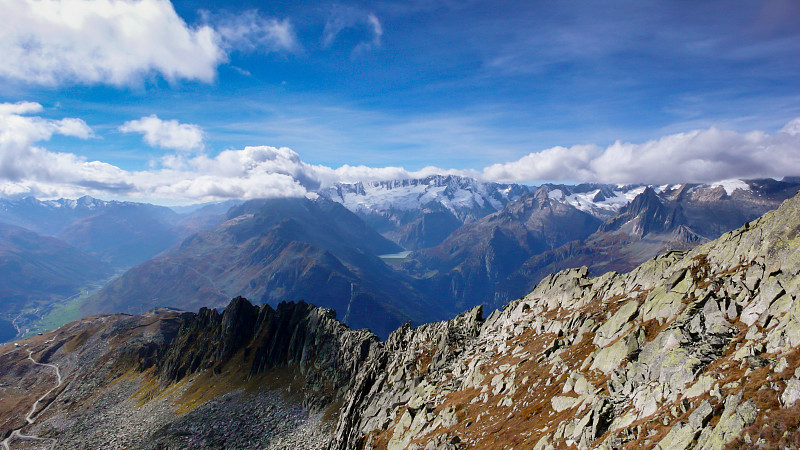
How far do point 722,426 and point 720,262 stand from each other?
2743cm

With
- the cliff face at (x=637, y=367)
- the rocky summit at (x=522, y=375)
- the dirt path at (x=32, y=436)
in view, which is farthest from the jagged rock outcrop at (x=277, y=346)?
the dirt path at (x=32, y=436)

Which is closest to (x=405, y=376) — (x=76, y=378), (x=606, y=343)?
(x=606, y=343)

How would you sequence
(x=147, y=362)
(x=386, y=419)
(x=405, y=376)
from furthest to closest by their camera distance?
(x=147, y=362) → (x=405, y=376) → (x=386, y=419)

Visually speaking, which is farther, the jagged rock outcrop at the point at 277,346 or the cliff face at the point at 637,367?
the jagged rock outcrop at the point at 277,346

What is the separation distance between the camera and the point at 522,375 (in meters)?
46.8

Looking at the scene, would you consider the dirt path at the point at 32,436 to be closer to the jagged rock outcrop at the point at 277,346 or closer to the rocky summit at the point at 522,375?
the rocky summit at the point at 522,375

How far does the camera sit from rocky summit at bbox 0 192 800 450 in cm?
2531

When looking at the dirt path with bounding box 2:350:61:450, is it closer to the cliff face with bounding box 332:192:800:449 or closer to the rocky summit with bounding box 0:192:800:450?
the rocky summit with bounding box 0:192:800:450

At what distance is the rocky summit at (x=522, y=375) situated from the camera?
25.3m

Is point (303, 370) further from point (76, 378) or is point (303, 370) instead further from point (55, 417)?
point (76, 378)

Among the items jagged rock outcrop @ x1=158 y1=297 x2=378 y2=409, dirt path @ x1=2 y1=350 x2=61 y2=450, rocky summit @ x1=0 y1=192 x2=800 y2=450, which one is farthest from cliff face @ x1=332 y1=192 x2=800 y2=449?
dirt path @ x1=2 y1=350 x2=61 y2=450

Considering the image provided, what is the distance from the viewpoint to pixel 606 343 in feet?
137

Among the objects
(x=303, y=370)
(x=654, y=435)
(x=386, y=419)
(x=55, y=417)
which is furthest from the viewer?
(x=55, y=417)

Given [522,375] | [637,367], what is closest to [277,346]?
[522,375]
